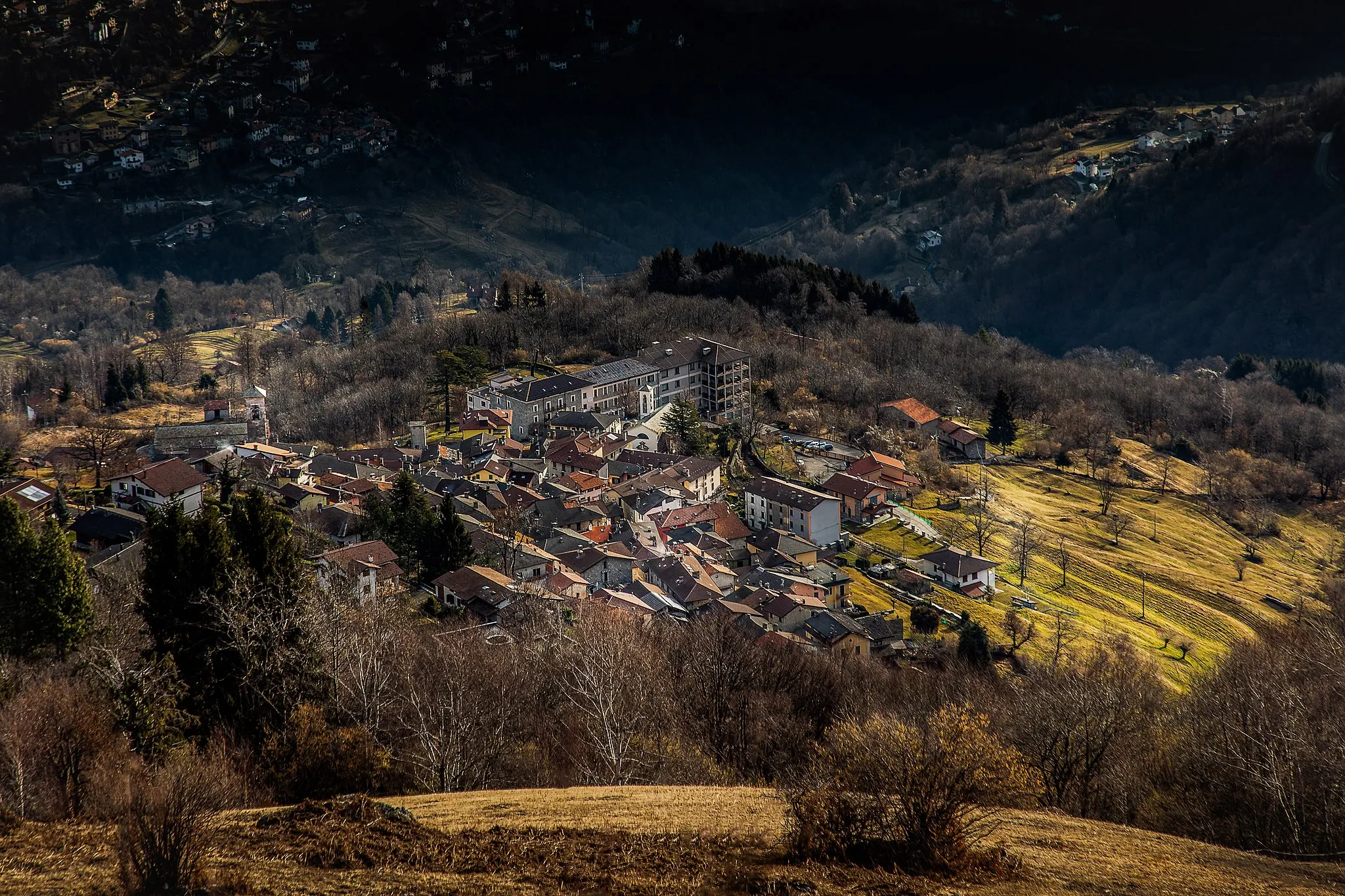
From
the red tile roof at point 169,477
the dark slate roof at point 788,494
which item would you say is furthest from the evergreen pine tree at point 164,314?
the dark slate roof at point 788,494

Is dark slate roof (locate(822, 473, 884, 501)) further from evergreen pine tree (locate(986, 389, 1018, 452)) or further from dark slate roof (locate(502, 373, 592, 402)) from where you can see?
evergreen pine tree (locate(986, 389, 1018, 452))

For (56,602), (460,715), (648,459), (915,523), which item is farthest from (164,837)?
(915,523)

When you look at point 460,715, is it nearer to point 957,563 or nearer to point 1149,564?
point 957,563

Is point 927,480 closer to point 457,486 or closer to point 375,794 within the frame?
point 457,486

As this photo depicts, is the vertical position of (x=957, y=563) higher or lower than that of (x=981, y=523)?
higher

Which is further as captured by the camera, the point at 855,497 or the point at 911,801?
the point at 855,497

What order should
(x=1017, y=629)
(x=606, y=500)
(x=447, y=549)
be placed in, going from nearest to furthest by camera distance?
(x=447, y=549) → (x=1017, y=629) → (x=606, y=500)

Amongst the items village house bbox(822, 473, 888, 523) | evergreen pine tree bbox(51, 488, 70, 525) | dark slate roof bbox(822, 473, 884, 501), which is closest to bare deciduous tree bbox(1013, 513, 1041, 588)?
village house bbox(822, 473, 888, 523)

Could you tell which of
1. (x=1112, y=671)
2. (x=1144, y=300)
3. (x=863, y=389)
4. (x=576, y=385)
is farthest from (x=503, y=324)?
(x=1144, y=300)
